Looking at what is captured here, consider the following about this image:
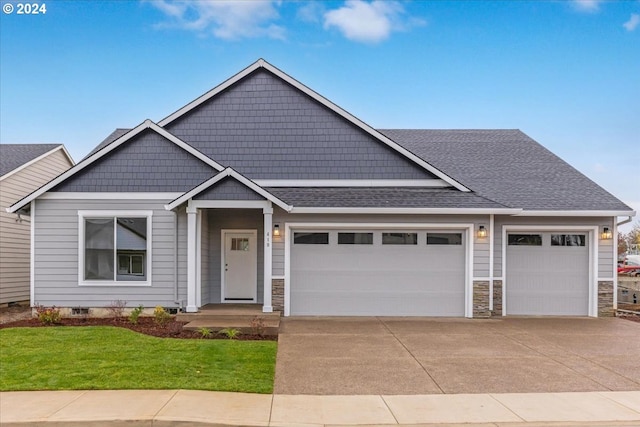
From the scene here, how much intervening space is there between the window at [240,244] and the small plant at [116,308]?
10.2 ft

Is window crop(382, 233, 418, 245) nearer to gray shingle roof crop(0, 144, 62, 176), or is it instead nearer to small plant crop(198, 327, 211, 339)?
small plant crop(198, 327, 211, 339)

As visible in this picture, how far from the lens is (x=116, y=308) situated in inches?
448

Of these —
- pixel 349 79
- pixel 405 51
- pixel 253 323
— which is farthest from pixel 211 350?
pixel 349 79

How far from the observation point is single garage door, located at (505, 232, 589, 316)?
12.6m

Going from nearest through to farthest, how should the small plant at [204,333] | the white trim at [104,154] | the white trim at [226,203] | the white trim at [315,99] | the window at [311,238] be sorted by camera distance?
1. the small plant at [204,333]
2. the white trim at [226,203]
3. the white trim at [104,154]
4. the window at [311,238]
5. the white trim at [315,99]

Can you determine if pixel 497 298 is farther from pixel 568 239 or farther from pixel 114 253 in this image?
pixel 114 253

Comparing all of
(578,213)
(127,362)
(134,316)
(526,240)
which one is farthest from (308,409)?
(578,213)

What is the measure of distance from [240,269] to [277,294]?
1.72 metres

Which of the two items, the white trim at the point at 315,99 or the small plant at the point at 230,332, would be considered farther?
the white trim at the point at 315,99

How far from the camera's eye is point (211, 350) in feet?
25.6

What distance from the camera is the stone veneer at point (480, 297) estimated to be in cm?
1188

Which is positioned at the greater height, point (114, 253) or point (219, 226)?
point (219, 226)

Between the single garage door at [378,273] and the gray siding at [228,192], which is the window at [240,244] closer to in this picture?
the single garage door at [378,273]

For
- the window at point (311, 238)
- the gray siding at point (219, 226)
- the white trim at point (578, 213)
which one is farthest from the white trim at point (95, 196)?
the white trim at point (578, 213)
